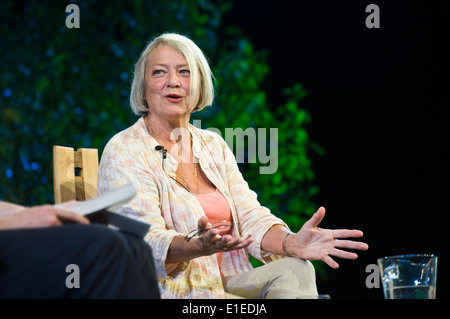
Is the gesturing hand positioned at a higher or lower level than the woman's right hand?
lower

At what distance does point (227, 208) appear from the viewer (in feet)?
6.34

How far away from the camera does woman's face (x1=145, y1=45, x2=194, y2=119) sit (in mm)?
1979

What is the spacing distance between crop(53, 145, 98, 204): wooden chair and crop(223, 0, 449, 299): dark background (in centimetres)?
214

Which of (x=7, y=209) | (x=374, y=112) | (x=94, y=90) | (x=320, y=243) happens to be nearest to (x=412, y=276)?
(x=320, y=243)

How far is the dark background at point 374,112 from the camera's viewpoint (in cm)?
355

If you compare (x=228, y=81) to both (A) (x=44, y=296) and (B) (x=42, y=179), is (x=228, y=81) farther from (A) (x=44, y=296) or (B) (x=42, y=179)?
(A) (x=44, y=296)

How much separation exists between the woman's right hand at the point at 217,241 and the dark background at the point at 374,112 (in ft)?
8.05

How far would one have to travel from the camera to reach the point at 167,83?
1972mm

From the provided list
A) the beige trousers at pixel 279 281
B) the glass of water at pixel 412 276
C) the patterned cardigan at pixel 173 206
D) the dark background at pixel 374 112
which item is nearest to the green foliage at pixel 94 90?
the dark background at pixel 374 112

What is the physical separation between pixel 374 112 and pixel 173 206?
87.1 inches

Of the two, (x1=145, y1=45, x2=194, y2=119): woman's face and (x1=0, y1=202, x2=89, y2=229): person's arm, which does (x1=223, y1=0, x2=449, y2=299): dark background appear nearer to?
(x1=145, y1=45, x2=194, y2=119): woman's face

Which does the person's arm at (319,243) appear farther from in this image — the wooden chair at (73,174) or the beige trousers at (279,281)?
the wooden chair at (73,174)

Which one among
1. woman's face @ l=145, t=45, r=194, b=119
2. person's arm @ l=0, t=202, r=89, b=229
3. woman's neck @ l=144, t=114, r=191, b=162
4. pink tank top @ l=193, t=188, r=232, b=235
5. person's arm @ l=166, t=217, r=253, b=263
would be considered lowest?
person's arm @ l=166, t=217, r=253, b=263

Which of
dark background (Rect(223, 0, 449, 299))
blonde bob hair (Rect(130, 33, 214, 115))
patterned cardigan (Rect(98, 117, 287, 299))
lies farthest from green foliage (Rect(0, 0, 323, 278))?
patterned cardigan (Rect(98, 117, 287, 299))
